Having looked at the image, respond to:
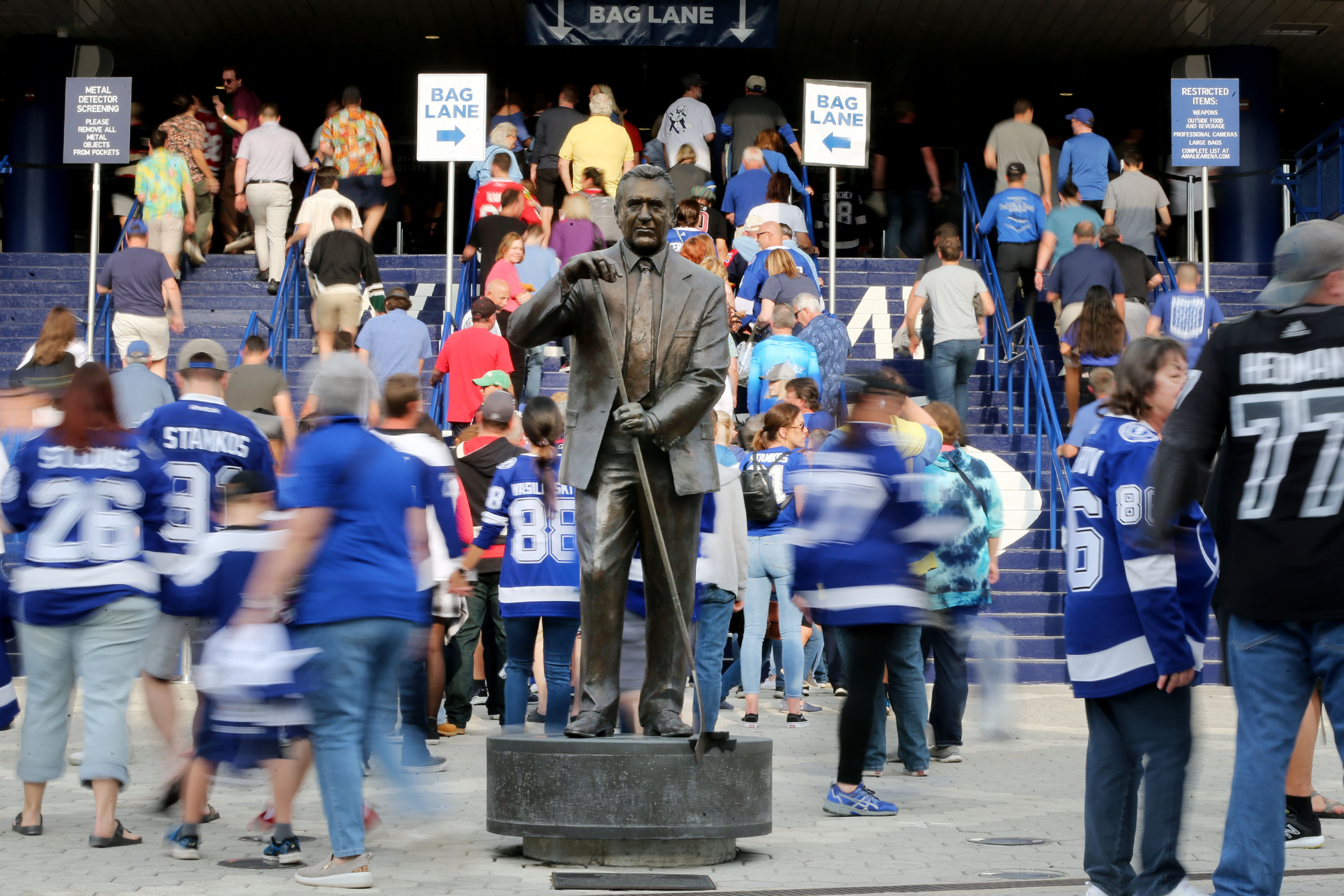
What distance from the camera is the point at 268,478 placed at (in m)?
6.29

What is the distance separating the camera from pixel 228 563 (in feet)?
19.6

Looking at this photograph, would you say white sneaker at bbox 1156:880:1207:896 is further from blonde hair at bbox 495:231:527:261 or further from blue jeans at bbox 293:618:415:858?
blonde hair at bbox 495:231:527:261

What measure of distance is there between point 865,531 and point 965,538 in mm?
A: 1761

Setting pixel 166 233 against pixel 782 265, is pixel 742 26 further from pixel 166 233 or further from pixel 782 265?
pixel 166 233

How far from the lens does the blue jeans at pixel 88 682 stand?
5.92 metres

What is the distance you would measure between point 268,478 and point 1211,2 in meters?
15.4

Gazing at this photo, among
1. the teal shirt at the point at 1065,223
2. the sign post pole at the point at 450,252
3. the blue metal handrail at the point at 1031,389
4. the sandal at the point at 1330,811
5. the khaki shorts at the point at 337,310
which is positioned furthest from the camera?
the teal shirt at the point at 1065,223

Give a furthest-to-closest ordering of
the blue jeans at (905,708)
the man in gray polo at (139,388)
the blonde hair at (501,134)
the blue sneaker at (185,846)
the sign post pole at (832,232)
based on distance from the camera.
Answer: the blonde hair at (501,134), the sign post pole at (832,232), the man in gray polo at (139,388), the blue jeans at (905,708), the blue sneaker at (185,846)

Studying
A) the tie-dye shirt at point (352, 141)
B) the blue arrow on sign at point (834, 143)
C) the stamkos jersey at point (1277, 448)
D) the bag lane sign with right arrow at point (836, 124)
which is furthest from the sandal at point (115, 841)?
the tie-dye shirt at point (352, 141)

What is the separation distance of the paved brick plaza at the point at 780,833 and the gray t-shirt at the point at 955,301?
4667mm

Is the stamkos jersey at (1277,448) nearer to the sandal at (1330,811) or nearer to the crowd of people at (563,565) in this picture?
the crowd of people at (563,565)

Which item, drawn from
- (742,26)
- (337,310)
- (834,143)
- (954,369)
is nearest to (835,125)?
(834,143)

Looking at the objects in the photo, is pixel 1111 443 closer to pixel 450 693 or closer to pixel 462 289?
pixel 450 693

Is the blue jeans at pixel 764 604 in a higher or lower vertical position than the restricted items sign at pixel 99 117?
lower
